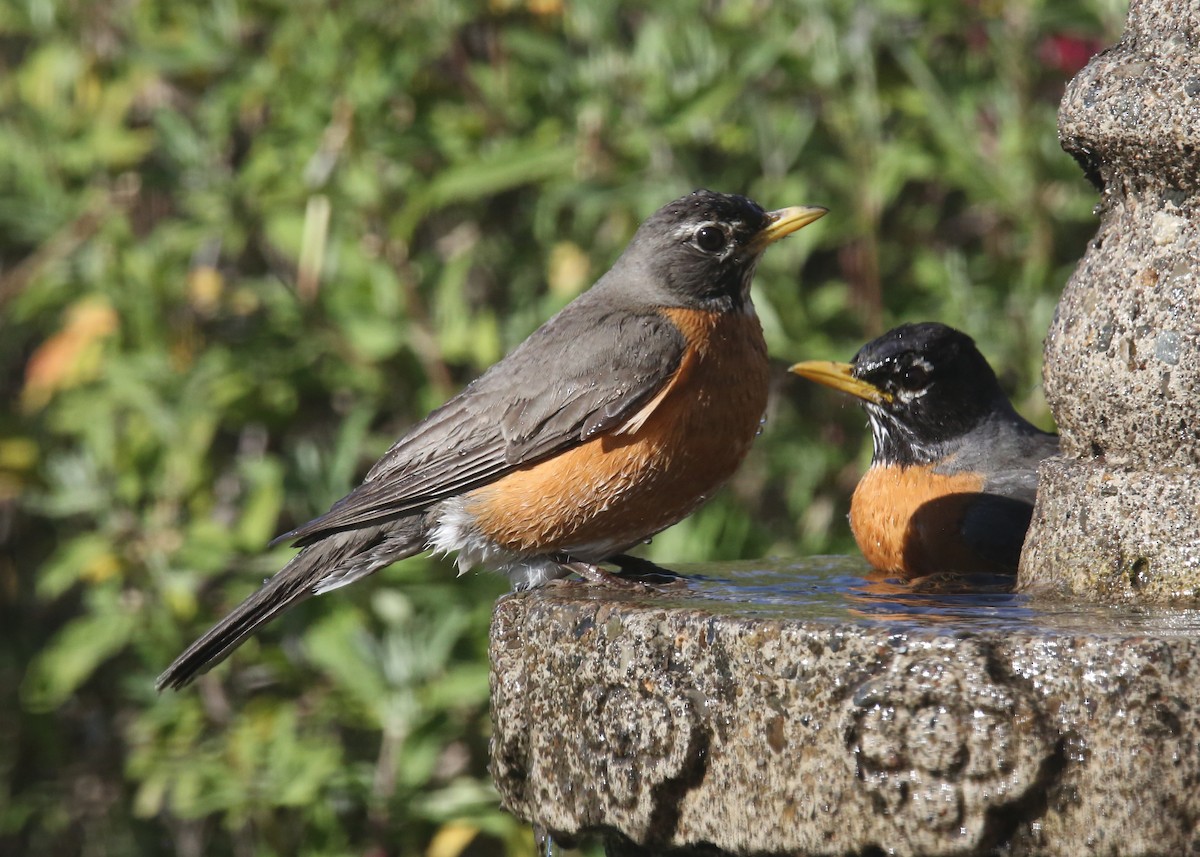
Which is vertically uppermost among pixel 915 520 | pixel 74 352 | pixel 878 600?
pixel 74 352

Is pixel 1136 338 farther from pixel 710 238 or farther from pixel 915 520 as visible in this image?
pixel 710 238

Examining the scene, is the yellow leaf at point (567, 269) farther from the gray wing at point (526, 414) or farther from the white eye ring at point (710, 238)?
the gray wing at point (526, 414)

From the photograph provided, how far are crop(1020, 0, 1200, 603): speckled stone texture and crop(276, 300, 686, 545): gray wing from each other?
118 centimetres

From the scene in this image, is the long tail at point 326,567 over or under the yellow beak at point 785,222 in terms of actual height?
under

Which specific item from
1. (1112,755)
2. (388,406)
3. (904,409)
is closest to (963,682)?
(1112,755)

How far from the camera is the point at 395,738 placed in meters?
4.66

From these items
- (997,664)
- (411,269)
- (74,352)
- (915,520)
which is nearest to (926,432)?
(915,520)

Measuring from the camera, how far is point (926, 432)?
13.2 feet

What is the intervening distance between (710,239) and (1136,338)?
1760 mm

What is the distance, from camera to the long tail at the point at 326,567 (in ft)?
12.4

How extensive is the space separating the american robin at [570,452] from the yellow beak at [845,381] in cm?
15

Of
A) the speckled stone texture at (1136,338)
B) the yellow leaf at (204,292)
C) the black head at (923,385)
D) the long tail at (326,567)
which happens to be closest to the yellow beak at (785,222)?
the black head at (923,385)

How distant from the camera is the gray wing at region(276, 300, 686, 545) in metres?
3.62

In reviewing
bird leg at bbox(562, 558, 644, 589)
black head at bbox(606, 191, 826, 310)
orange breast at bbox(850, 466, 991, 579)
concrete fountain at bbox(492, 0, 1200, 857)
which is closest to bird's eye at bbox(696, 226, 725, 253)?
black head at bbox(606, 191, 826, 310)
